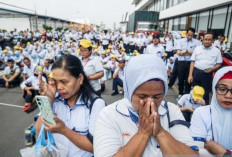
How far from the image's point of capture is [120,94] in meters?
6.01

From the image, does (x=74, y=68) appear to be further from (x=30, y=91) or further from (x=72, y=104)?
(x=30, y=91)

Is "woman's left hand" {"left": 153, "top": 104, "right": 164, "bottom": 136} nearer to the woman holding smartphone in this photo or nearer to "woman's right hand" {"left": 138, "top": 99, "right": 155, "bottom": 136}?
"woman's right hand" {"left": 138, "top": 99, "right": 155, "bottom": 136}

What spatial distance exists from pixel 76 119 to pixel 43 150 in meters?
0.33

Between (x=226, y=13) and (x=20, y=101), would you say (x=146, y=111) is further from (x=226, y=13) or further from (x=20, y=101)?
(x=226, y=13)

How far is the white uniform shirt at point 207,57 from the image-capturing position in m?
3.91

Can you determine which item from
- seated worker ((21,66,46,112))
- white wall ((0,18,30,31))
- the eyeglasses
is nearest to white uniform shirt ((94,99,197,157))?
the eyeglasses

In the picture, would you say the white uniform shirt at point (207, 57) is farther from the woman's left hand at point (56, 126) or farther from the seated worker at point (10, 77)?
the seated worker at point (10, 77)

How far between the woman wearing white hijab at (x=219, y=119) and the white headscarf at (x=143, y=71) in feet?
3.00

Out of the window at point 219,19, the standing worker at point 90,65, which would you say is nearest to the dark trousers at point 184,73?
the standing worker at point 90,65

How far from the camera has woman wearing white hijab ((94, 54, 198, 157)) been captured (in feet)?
2.73

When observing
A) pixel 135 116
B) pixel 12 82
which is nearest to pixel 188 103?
pixel 135 116

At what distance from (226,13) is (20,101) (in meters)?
13.3

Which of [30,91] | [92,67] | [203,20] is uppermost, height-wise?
[203,20]

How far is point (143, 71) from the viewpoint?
34.2 inches
